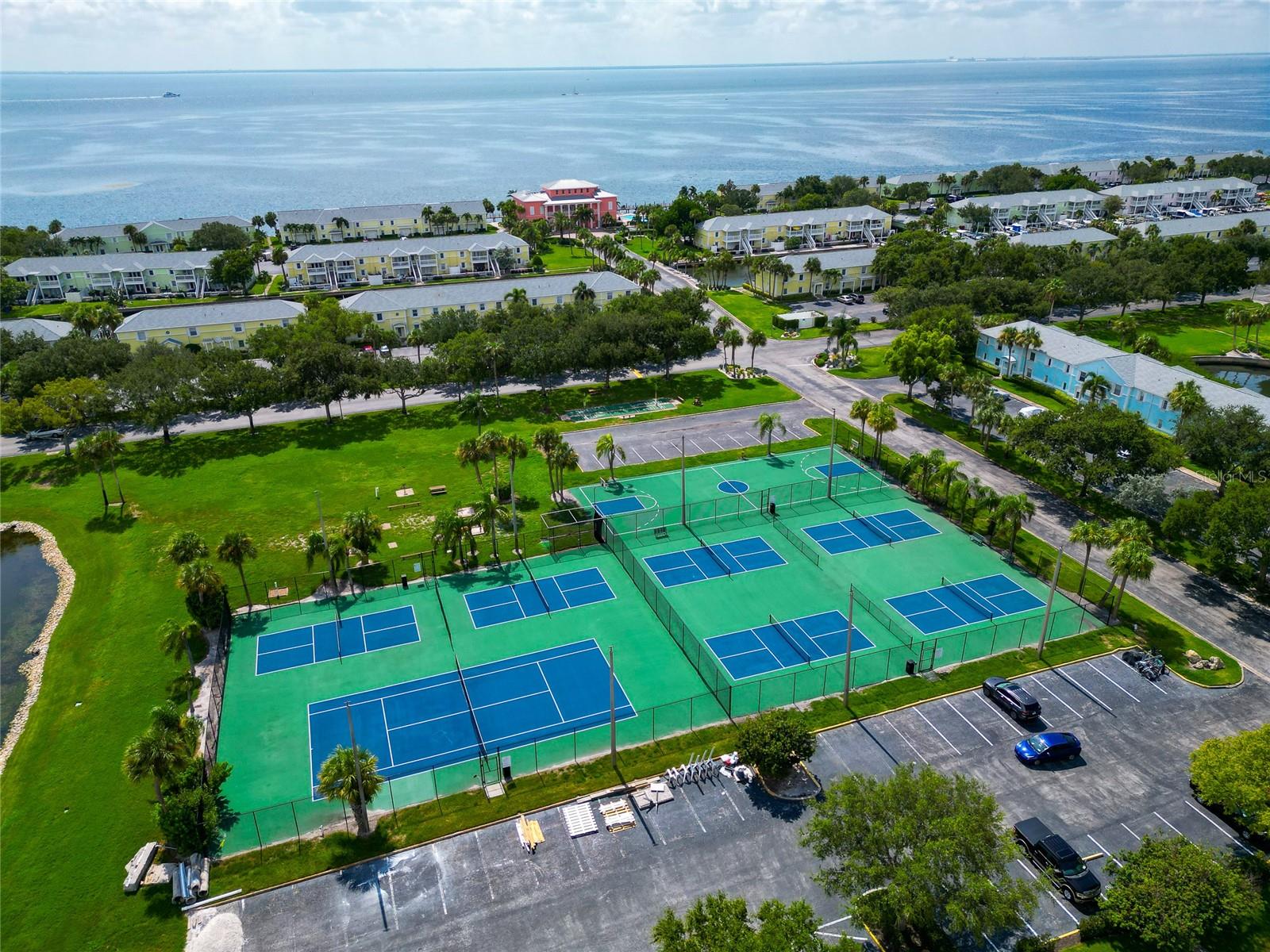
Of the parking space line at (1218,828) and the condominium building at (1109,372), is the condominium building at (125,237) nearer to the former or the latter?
the condominium building at (1109,372)

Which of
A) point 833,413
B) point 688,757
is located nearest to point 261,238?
point 833,413

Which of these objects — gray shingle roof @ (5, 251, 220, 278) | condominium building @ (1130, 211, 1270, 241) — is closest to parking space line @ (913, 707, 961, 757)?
condominium building @ (1130, 211, 1270, 241)

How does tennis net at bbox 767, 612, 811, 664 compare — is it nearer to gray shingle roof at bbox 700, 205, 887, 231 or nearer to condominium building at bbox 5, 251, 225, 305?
gray shingle roof at bbox 700, 205, 887, 231

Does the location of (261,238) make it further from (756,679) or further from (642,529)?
(756,679)

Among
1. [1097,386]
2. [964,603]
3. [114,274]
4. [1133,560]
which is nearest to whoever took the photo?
[1133,560]

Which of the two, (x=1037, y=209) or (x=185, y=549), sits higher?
(x=1037, y=209)

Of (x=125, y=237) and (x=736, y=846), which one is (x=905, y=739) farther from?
(x=125, y=237)

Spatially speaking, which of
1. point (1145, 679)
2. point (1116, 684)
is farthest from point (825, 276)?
point (1116, 684)
